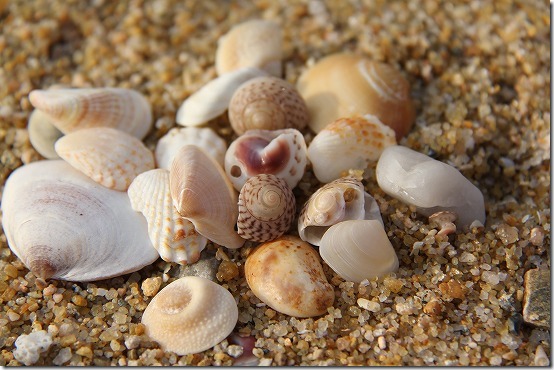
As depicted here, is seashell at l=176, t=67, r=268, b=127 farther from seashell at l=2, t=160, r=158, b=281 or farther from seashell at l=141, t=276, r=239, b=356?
seashell at l=141, t=276, r=239, b=356

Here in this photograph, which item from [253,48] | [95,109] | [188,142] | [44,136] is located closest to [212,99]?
[188,142]

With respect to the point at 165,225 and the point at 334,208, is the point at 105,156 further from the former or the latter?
the point at 334,208

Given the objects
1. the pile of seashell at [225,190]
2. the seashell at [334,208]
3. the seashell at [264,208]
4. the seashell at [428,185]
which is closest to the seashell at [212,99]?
the pile of seashell at [225,190]

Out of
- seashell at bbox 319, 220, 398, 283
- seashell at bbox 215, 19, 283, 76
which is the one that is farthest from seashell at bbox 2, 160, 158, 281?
seashell at bbox 215, 19, 283, 76

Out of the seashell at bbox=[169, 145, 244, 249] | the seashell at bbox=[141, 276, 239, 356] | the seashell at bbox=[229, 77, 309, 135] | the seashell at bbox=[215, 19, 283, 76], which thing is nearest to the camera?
the seashell at bbox=[141, 276, 239, 356]

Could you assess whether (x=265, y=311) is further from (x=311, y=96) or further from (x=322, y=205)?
(x=311, y=96)

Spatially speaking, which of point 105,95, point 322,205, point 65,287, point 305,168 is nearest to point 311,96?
point 305,168
